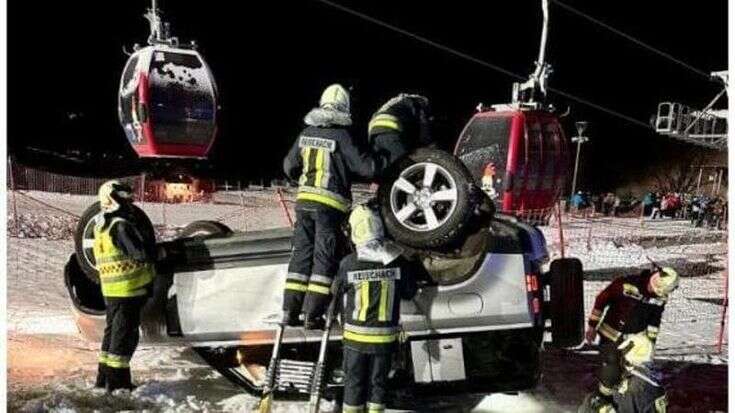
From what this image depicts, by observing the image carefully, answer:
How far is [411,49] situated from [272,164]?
4.21 feet

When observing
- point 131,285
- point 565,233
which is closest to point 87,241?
point 131,285

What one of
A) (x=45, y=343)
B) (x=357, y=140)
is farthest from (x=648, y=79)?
(x=45, y=343)

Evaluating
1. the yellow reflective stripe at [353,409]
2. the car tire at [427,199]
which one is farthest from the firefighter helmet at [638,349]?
the yellow reflective stripe at [353,409]

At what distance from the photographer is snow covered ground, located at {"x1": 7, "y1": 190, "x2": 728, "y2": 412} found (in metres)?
3.72

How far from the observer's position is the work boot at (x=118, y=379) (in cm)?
369

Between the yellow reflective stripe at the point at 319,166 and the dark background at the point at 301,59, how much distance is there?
988 millimetres

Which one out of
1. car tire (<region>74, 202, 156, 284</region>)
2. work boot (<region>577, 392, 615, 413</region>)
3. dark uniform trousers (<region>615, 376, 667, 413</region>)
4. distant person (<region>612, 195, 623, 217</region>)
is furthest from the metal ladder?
distant person (<region>612, 195, 623, 217</region>)

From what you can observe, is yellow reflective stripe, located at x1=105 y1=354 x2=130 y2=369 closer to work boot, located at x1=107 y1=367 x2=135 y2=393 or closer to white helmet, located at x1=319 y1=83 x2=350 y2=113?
work boot, located at x1=107 y1=367 x2=135 y2=393

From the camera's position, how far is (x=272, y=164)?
4.78m

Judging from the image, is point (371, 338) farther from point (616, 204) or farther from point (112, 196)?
point (616, 204)

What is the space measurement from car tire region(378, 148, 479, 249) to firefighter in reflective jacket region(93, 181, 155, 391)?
1276 mm

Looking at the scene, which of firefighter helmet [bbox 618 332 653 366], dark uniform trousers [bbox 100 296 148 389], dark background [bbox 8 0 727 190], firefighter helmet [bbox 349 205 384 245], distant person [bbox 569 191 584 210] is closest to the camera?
firefighter helmet [bbox 349 205 384 245]

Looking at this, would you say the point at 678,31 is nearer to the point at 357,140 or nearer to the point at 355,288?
the point at 357,140

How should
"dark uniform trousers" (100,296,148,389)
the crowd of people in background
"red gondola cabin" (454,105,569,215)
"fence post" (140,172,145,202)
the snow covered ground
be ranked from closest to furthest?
"dark uniform trousers" (100,296,148,389) → the snow covered ground → "fence post" (140,172,145,202) → "red gondola cabin" (454,105,569,215) → the crowd of people in background
